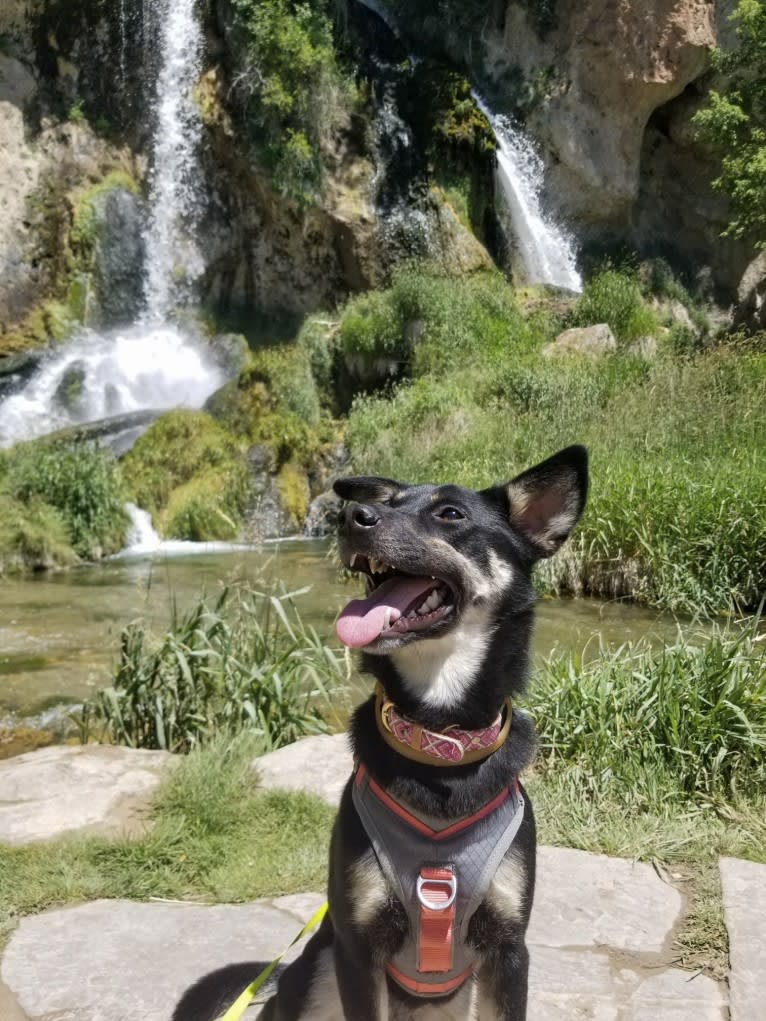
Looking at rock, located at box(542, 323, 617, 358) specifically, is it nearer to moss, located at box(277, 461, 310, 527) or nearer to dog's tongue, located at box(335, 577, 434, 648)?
moss, located at box(277, 461, 310, 527)

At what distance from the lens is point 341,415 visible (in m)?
16.6

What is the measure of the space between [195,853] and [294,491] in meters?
10.6

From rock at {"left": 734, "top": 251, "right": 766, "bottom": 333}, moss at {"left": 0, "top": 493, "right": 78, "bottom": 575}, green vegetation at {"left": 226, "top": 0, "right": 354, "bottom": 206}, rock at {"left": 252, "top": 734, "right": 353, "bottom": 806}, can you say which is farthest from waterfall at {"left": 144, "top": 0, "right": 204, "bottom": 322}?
rock at {"left": 252, "top": 734, "right": 353, "bottom": 806}

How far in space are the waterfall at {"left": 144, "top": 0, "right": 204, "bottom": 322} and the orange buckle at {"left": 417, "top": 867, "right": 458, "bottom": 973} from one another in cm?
1823

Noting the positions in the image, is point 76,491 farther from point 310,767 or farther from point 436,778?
point 436,778

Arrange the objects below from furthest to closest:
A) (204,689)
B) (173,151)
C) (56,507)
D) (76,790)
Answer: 1. (173,151)
2. (56,507)
3. (204,689)
4. (76,790)

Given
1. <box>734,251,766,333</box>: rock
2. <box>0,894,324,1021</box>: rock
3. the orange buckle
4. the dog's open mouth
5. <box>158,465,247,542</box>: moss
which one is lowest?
<box>158,465,247,542</box>: moss

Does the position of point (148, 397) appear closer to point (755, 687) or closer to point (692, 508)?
point (692, 508)

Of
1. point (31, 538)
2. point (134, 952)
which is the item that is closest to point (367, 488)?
point (134, 952)

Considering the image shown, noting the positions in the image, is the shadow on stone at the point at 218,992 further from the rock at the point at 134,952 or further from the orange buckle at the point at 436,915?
the orange buckle at the point at 436,915

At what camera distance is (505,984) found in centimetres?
193

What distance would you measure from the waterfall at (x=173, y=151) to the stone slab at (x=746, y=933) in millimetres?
17663

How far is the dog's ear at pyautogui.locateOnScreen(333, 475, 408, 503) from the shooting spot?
7.83 ft

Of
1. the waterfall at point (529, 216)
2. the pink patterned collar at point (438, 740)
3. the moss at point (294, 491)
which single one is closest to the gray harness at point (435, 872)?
the pink patterned collar at point (438, 740)
